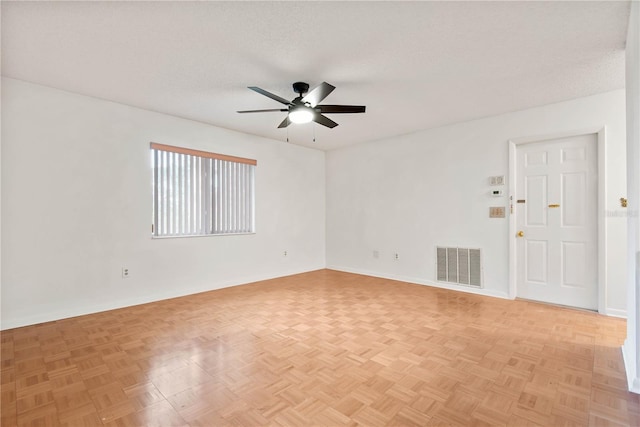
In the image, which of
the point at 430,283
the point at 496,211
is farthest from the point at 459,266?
the point at 496,211

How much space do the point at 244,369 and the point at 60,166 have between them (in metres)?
3.16

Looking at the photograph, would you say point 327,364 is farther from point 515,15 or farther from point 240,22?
point 515,15

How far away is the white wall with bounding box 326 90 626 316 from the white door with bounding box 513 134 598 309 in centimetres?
17

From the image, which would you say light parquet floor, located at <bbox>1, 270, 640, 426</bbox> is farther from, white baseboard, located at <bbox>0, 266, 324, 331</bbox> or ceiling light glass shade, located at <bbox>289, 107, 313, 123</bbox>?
ceiling light glass shade, located at <bbox>289, 107, 313, 123</bbox>

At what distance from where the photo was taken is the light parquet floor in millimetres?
1734

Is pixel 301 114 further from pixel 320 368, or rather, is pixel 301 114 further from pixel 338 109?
pixel 320 368

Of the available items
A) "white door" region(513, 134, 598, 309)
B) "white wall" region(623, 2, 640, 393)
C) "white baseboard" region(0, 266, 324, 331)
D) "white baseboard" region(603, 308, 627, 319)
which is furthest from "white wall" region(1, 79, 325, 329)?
"white baseboard" region(603, 308, 627, 319)

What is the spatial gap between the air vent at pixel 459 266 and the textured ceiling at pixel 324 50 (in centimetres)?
216

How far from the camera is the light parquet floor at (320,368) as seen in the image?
1734 millimetres

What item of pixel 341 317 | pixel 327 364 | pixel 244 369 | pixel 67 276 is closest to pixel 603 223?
pixel 341 317

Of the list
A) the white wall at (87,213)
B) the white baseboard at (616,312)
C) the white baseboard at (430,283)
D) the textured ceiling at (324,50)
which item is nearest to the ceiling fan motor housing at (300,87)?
the textured ceiling at (324,50)

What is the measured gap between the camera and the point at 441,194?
480 cm

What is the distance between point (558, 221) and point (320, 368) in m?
3.60

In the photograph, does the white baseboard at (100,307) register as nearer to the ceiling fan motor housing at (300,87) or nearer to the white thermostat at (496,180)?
the ceiling fan motor housing at (300,87)
